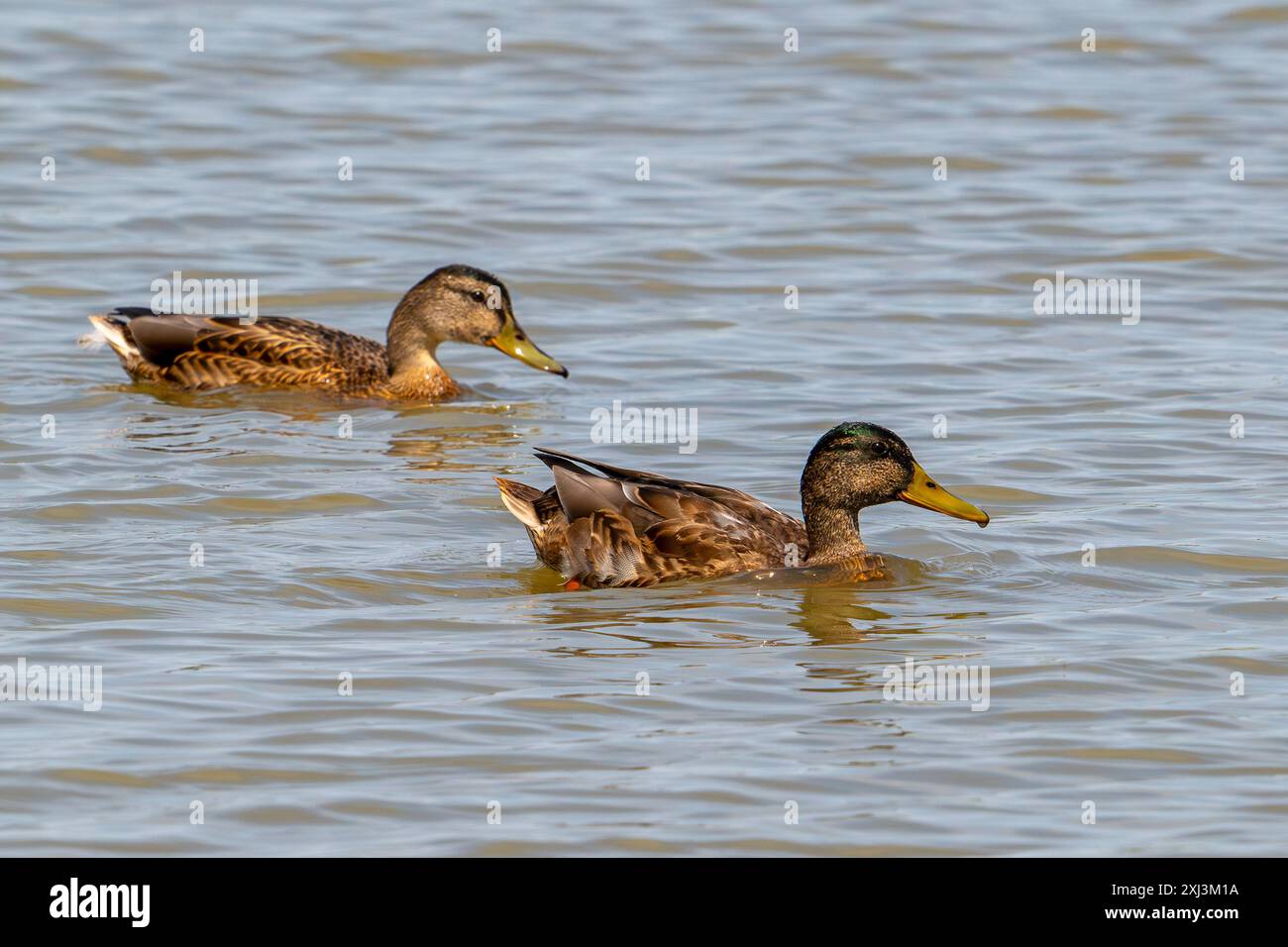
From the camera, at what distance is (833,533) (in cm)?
1030

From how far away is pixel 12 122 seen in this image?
21125mm

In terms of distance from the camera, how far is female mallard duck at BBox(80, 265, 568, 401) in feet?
46.3

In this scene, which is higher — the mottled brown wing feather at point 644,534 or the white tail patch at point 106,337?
the white tail patch at point 106,337

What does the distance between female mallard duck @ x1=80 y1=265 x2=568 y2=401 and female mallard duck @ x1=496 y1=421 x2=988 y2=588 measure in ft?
12.5

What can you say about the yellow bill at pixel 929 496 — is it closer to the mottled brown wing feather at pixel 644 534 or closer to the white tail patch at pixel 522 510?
the mottled brown wing feather at pixel 644 534

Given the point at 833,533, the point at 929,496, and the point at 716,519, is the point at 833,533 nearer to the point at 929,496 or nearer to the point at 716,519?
the point at 929,496

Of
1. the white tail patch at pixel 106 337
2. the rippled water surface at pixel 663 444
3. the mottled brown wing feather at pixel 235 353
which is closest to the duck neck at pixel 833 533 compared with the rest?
the rippled water surface at pixel 663 444

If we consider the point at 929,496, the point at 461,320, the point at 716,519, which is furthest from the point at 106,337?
the point at 929,496

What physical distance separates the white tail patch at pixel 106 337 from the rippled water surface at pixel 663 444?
241 mm

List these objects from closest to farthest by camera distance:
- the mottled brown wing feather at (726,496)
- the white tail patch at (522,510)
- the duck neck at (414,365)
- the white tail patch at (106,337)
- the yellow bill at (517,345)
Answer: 1. the mottled brown wing feather at (726,496)
2. the white tail patch at (522,510)
3. the white tail patch at (106,337)
4. the yellow bill at (517,345)
5. the duck neck at (414,365)

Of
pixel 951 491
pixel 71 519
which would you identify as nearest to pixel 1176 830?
pixel 951 491

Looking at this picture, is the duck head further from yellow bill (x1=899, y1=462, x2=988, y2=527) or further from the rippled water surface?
yellow bill (x1=899, y1=462, x2=988, y2=527)

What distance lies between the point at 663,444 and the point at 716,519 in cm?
A: 267

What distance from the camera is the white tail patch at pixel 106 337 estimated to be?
14.1 meters
